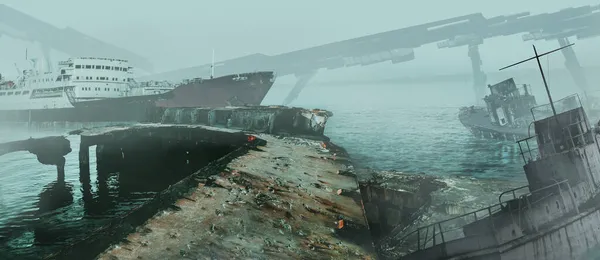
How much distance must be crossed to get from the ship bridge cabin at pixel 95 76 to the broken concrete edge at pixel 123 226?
2310 inches

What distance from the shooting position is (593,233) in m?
14.0

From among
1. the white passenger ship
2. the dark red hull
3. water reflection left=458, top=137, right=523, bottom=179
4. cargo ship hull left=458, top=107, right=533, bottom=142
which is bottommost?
water reflection left=458, top=137, right=523, bottom=179

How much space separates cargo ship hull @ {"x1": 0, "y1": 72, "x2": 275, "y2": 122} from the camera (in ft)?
159

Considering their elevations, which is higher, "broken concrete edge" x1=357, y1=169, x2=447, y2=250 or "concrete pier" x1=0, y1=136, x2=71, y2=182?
"concrete pier" x1=0, y1=136, x2=71, y2=182

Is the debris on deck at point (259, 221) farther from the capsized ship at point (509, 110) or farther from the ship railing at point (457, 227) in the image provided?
the capsized ship at point (509, 110)

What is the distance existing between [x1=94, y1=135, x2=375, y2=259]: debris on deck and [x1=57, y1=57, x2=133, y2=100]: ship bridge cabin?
58.1 meters

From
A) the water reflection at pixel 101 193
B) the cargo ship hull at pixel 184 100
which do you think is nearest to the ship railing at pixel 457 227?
the water reflection at pixel 101 193

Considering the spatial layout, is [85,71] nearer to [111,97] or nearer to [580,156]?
[111,97]

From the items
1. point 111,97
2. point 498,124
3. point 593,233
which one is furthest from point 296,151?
point 111,97

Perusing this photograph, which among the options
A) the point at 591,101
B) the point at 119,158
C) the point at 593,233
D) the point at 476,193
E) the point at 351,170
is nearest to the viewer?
the point at 351,170

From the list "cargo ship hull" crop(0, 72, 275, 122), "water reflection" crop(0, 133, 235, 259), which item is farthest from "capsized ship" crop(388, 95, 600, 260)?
"cargo ship hull" crop(0, 72, 275, 122)

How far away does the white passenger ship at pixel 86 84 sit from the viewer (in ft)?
192

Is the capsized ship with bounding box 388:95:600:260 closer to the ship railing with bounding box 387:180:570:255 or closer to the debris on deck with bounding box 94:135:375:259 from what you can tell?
the ship railing with bounding box 387:180:570:255

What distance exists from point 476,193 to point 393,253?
9.37 metres
